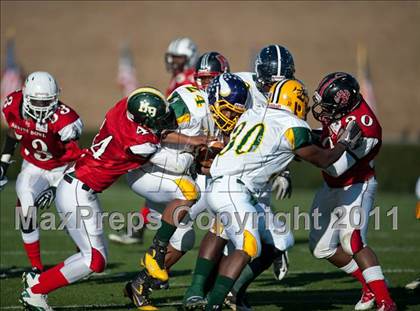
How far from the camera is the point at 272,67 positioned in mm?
7559

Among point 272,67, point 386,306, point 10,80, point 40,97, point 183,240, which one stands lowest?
point 10,80

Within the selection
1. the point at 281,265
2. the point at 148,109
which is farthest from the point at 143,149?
the point at 281,265

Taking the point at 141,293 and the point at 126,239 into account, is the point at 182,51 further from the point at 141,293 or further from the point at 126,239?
the point at 141,293

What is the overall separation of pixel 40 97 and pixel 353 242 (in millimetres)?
3052

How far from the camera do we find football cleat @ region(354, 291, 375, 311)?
7.23 metres

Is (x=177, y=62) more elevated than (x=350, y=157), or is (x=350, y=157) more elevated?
(x=177, y=62)

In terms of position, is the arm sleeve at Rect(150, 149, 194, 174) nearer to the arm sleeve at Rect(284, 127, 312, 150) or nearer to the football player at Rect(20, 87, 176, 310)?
the football player at Rect(20, 87, 176, 310)

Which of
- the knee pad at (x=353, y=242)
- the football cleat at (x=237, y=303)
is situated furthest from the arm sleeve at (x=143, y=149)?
the knee pad at (x=353, y=242)

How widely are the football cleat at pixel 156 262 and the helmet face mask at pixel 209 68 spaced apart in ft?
6.29

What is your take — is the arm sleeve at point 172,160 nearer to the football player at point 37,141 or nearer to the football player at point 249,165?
the football player at point 249,165

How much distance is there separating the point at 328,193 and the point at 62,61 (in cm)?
2721

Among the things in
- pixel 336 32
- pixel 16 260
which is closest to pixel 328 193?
pixel 16 260

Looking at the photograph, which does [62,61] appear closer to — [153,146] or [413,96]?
[413,96]

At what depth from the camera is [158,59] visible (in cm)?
3309
